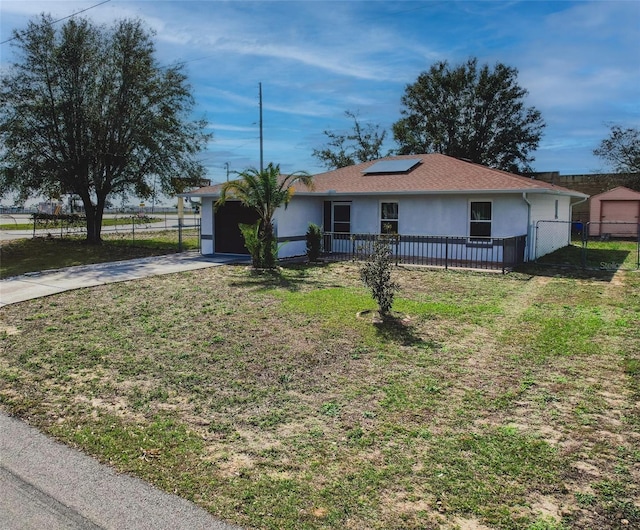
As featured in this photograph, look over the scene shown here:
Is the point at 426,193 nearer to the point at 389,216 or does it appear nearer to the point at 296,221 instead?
the point at 389,216

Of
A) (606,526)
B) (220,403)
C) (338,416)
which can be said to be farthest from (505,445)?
(220,403)

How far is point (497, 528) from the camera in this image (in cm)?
343

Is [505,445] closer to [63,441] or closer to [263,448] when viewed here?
[263,448]

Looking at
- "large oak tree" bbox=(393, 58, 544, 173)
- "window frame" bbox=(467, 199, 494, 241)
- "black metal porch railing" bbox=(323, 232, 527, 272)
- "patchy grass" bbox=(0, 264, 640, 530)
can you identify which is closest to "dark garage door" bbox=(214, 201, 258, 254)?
"black metal porch railing" bbox=(323, 232, 527, 272)

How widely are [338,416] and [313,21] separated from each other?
11299mm

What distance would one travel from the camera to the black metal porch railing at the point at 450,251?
15812 millimetres

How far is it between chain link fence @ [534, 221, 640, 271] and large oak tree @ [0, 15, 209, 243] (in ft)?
53.5

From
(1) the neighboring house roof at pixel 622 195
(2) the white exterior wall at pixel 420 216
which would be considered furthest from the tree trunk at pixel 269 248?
(1) the neighboring house roof at pixel 622 195

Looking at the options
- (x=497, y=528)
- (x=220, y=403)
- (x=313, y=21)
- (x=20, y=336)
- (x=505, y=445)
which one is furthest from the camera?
(x=313, y=21)

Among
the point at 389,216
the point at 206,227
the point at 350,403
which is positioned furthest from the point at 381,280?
the point at 206,227

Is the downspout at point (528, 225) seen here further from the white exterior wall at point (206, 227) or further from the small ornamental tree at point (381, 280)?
the white exterior wall at point (206, 227)

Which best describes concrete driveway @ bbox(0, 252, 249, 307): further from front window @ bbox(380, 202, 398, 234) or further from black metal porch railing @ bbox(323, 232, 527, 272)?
front window @ bbox(380, 202, 398, 234)

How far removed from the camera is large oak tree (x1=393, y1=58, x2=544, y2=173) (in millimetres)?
32875

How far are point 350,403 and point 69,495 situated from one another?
288cm
